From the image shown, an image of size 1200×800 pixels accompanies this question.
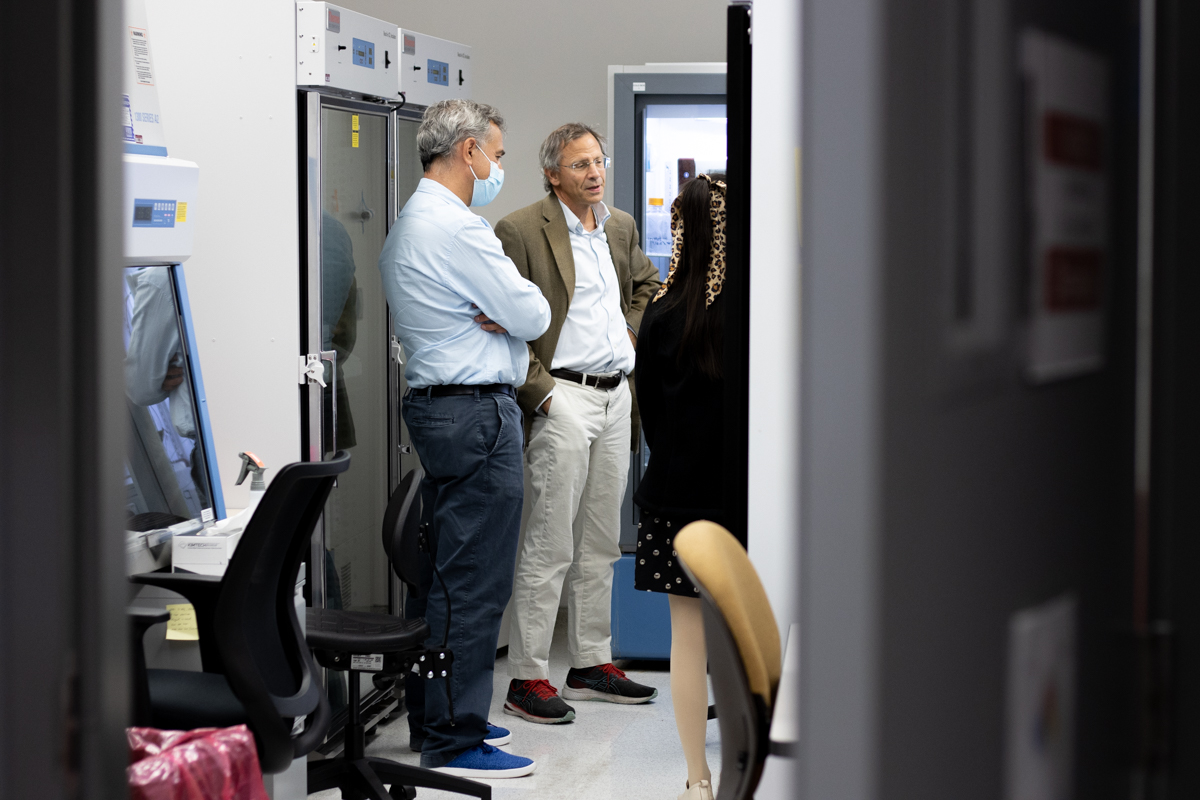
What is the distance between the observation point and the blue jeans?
9.64ft

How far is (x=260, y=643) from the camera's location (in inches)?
85.5

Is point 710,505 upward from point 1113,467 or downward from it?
downward

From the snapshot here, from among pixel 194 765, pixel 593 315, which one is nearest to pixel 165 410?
pixel 194 765

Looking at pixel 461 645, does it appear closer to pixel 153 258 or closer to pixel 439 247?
pixel 439 247

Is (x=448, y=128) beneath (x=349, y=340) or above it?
above

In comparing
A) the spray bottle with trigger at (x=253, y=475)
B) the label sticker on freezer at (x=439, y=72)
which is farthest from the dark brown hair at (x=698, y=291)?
the label sticker on freezer at (x=439, y=72)

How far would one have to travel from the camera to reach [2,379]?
1.39 feet

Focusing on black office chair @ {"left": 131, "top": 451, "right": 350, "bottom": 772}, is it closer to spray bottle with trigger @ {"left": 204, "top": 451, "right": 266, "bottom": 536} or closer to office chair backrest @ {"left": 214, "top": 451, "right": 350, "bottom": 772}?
office chair backrest @ {"left": 214, "top": 451, "right": 350, "bottom": 772}

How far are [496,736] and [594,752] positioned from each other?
295mm

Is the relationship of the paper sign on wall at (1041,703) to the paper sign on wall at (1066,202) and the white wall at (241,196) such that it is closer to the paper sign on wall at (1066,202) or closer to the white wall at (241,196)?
the paper sign on wall at (1066,202)

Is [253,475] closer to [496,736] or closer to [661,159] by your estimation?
[496,736]

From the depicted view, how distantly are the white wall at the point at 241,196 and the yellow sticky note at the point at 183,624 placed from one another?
579 millimetres

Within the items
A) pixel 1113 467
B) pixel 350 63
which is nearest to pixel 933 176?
pixel 1113 467

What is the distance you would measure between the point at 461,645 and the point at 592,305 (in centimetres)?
121
